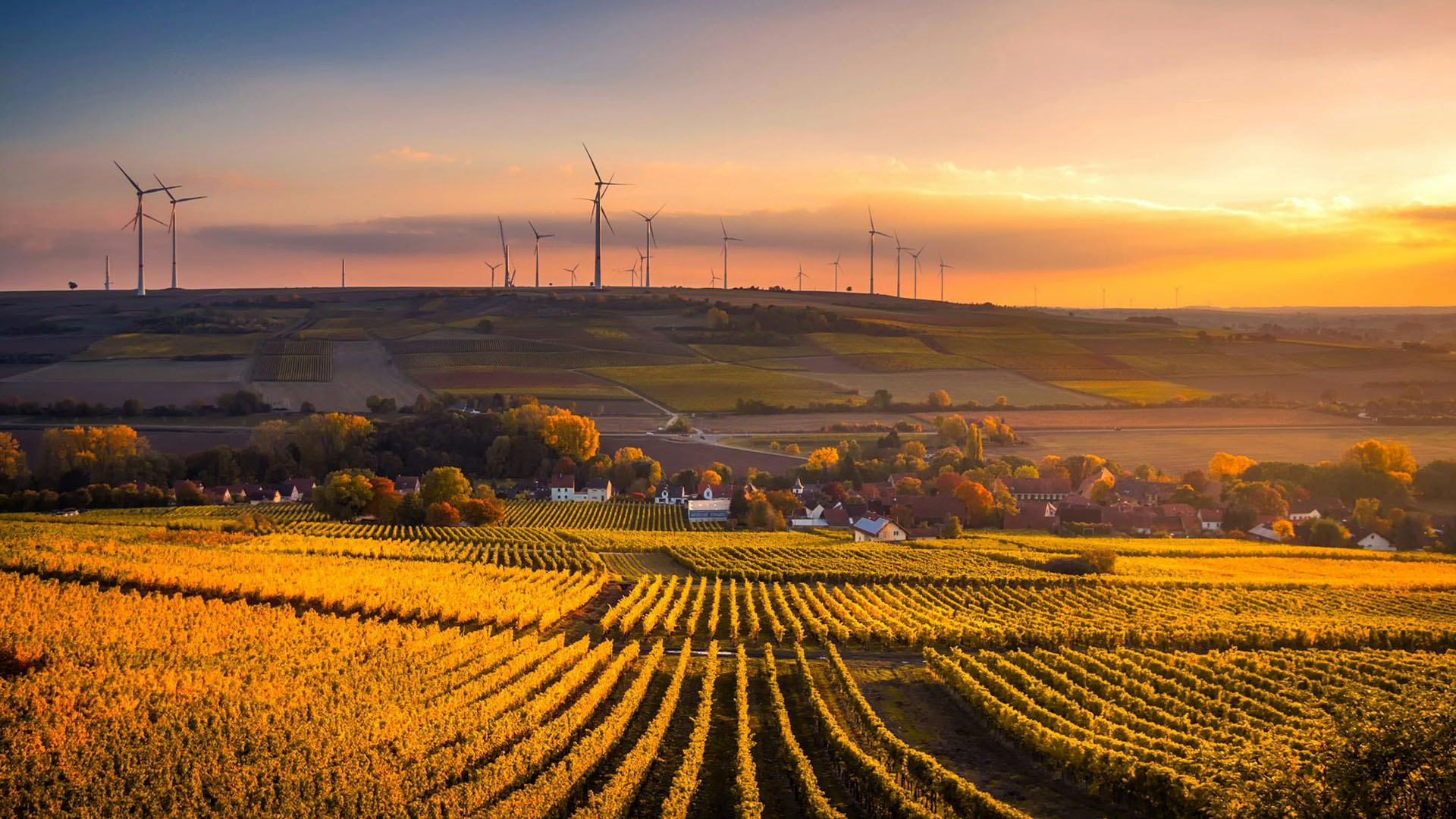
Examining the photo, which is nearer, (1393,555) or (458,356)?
(1393,555)

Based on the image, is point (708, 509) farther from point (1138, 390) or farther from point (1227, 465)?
point (1138, 390)

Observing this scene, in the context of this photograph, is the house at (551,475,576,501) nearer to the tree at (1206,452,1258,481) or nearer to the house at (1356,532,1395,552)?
the tree at (1206,452,1258,481)

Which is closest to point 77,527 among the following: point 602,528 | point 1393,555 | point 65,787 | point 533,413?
point 602,528

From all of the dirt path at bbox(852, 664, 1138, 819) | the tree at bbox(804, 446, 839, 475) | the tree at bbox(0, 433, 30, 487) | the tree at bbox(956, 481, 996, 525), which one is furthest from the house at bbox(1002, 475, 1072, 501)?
the tree at bbox(0, 433, 30, 487)

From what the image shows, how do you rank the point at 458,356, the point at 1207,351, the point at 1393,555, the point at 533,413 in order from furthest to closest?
the point at 1207,351 < the point at 458,356 < the point at 533,413 < the point at 1393,555

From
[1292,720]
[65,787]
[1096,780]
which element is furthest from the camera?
[1292,720]

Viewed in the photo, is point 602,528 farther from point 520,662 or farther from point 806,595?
point 520,662
